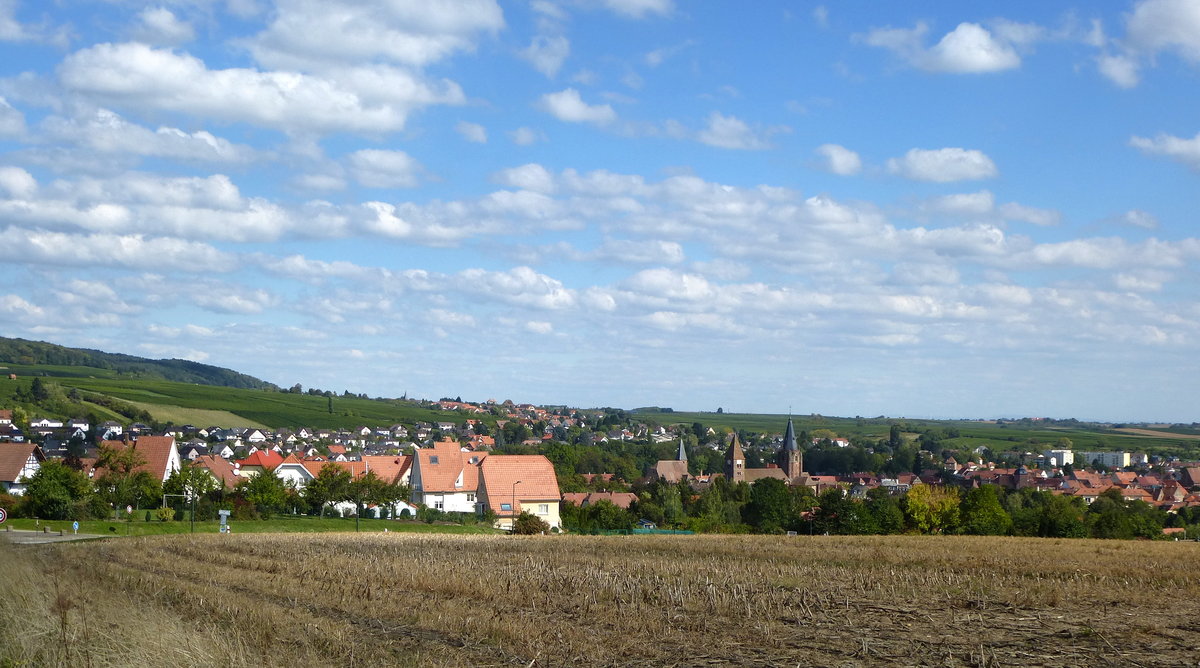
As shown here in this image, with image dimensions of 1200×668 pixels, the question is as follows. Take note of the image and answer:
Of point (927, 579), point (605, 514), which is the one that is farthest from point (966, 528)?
point (927, 579)

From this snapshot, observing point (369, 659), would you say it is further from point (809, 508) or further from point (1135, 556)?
point (809, 508)

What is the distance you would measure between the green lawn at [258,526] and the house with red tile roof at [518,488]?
386 inches

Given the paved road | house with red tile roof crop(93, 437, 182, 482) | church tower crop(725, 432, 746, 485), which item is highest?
house with red tile roof crop(93, 437, 182, 482)

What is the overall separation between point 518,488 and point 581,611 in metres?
62.8

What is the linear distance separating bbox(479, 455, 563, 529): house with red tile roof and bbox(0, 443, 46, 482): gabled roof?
1382 inches

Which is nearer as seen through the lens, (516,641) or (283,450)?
(516,641)

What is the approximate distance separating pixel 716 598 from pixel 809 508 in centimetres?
6781

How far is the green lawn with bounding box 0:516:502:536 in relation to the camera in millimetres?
56781

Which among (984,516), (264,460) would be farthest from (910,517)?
(264,460)

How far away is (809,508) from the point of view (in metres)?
88.2

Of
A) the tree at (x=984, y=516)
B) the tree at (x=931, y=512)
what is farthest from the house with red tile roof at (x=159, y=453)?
the tree at (x=984, y=516)

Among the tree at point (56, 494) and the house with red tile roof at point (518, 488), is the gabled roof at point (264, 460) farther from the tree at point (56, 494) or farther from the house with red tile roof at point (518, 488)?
the tree at point (56, 494)

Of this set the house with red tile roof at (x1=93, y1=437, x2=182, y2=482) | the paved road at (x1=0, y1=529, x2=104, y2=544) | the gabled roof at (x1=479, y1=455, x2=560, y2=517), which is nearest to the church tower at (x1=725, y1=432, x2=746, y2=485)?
the gabled roof at (x1=479, y1=455, x2=560, y2=517)

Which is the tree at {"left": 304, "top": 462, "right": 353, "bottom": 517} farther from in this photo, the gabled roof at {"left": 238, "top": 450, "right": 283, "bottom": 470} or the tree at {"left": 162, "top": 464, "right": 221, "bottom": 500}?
the gabled roof at {"left": 238, "top": 450, "right": 283, "bottom": 470}
